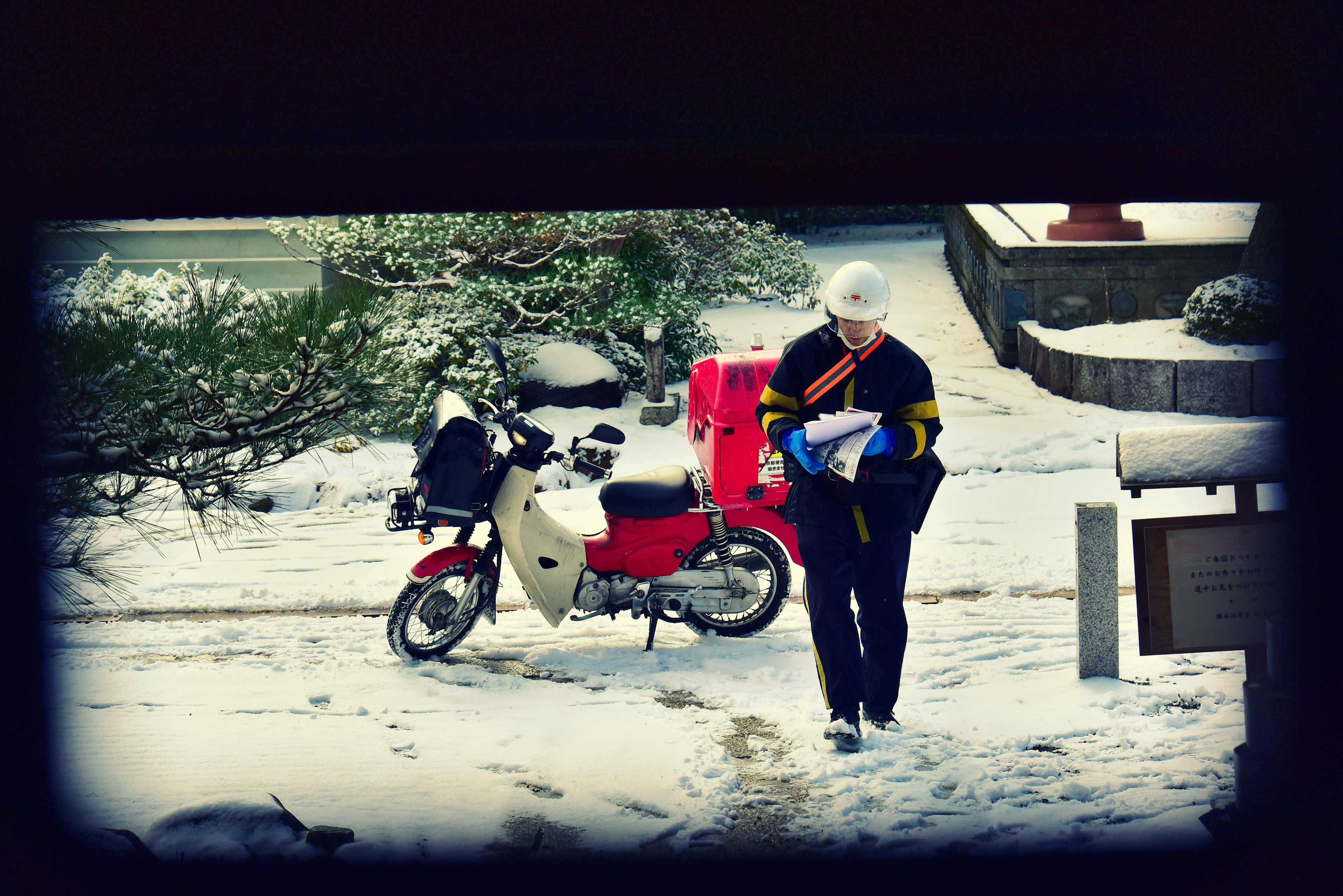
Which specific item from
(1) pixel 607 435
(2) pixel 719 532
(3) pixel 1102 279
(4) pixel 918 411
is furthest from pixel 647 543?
(3) pixel 1102 279

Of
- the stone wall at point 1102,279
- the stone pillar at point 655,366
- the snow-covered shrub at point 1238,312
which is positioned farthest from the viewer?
the stone wall at point 1102,279

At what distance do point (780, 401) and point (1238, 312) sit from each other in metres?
7.41

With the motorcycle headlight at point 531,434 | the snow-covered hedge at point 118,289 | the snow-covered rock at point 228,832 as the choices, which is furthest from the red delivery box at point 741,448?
the snow-covered rock at point 228,832

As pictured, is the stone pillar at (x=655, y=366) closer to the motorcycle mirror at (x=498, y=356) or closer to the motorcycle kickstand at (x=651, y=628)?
the motorcycle kickstand at (x=651, y=628)

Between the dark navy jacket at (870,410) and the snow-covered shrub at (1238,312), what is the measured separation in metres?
7.05

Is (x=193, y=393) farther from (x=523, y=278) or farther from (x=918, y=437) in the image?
(x=523, y=278)

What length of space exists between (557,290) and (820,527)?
686 cm

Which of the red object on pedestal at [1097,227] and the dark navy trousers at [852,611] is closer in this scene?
the dark navy trousers at [852,611]

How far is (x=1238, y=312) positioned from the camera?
9281mm

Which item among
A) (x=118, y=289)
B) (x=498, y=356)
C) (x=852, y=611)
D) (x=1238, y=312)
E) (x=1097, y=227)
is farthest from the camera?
(x=1097, y=227)

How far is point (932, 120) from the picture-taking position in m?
2.26

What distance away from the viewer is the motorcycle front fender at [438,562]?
4.64 metres

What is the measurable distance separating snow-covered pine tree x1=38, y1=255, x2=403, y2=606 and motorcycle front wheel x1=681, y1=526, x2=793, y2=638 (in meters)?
1.89

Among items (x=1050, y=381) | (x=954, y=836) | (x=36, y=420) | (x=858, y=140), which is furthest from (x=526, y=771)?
(x=1050, y=381)
